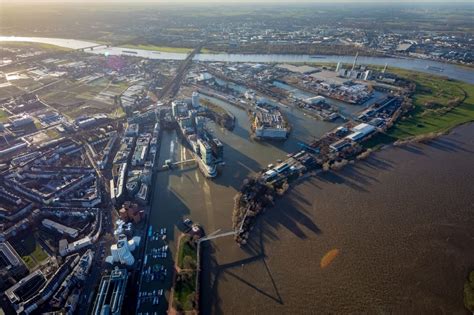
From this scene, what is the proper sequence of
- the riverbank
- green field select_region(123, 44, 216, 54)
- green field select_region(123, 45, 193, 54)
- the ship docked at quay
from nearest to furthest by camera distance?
the riverbank → the ship docked at quay → green field select_region(123, 44, 216, 54) → green field select_region(123, 45, 193, 54)

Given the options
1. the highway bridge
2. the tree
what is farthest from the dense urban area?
the highway bridge

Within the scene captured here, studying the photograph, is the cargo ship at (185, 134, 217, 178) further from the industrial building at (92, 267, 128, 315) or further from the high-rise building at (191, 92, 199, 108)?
the industrial building at (92, 267, 128, 315)

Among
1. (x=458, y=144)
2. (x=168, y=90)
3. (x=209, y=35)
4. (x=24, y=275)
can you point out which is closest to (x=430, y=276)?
(x=458, y=144)

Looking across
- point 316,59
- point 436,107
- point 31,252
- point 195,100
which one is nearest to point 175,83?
point 195,100

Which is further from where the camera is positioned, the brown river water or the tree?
the tree

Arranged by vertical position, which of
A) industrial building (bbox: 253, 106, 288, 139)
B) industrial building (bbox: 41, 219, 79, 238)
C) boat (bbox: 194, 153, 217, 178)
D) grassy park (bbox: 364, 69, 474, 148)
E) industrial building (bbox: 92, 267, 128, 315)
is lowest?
industrial building (bbox: 41, 219, 79, 238)
